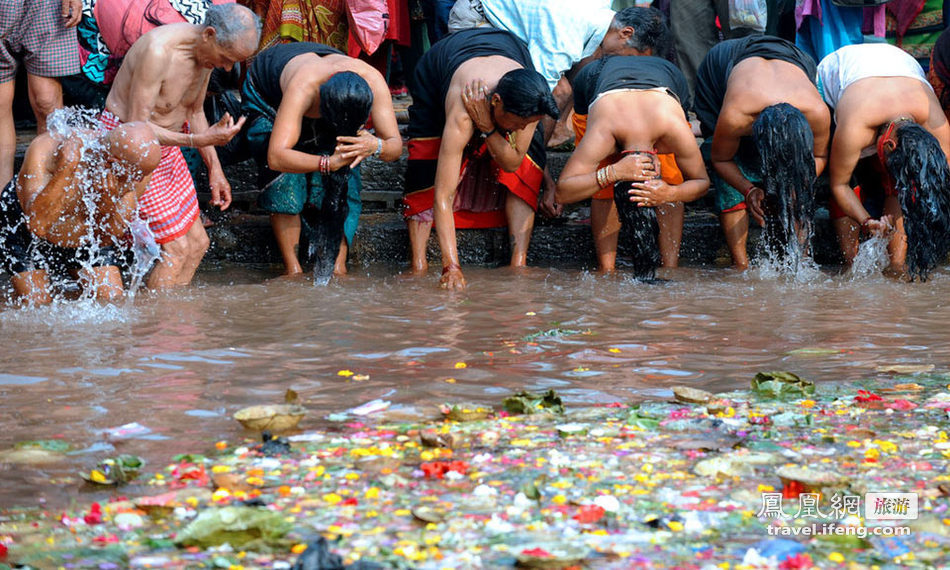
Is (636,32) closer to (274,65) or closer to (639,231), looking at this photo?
(639,231)

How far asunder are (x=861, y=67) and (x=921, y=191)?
756 mm

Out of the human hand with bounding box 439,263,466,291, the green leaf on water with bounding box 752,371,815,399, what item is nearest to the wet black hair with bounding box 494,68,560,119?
the human hand with bounding box 439,263,466,291

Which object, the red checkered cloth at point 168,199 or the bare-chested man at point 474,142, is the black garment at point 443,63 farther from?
the red checkered cloth at point 168,199

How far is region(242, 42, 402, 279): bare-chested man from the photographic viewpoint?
507 centimetres

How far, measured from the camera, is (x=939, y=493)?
2330mm

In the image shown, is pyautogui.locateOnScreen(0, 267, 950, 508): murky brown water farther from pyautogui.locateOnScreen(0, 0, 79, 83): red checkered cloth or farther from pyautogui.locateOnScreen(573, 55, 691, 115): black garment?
pyautogui.locateOnScreen(0, 0, 79, 83): red checkered cloth

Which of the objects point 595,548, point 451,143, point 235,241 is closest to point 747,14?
point 451,143

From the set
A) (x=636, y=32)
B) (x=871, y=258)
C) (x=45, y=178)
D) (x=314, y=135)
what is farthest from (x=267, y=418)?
(x=636, y=32)

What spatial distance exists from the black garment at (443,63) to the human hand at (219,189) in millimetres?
1008

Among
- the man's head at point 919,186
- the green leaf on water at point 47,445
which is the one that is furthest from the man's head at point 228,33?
the man's head at point 919,186

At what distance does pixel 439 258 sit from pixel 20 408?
3.31 meters

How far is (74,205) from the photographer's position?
455cm

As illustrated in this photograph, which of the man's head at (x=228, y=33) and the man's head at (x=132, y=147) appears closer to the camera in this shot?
the man's head at (x=132, y=147)

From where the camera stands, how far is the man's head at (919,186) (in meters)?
5.14
